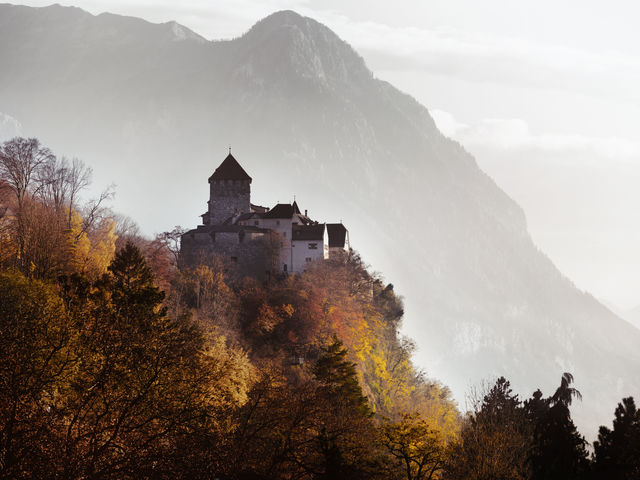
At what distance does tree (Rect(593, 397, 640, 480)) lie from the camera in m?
39.5

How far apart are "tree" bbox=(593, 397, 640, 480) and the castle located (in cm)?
3879

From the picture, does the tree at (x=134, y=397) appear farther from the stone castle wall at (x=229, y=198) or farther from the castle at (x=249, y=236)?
the stone castle wall at (x=229, y=198)

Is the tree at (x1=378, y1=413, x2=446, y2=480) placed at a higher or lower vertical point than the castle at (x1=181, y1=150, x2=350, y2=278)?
lower

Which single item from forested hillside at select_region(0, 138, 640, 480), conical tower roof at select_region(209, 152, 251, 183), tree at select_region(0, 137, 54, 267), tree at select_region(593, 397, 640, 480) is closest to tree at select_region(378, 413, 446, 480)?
forested hillside at select_region(0, 138, 640, 480)

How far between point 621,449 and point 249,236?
4388cm

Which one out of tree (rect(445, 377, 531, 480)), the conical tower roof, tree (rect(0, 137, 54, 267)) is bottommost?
tree (rect(445, 377, 531, 480))

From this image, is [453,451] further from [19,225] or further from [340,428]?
[19,225]

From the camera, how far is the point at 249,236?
74.6 metres

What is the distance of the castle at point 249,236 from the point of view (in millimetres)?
74250

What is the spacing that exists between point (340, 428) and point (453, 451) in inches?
298

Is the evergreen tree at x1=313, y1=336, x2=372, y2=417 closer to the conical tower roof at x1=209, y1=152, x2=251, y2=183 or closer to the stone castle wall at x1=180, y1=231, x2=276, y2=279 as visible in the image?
the stone castle wall at x1=180, y1=231, x2=276, y2=279

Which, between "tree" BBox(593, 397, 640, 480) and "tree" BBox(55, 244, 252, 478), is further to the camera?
"tree" BBox(593, 397, 640, 480)

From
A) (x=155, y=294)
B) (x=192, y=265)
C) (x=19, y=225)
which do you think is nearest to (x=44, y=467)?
(x=155, y=294)

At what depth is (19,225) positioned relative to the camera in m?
47.1
